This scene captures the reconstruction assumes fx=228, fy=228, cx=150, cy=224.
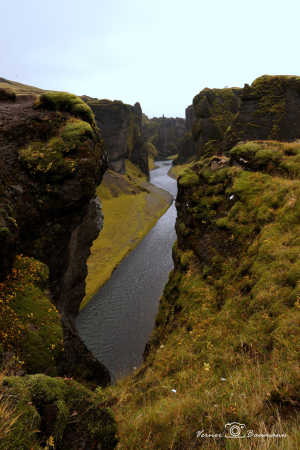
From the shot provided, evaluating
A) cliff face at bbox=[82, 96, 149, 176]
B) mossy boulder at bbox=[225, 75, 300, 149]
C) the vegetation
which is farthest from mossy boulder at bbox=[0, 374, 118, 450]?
cliff face at bbox=[82, 96, 149, 176]

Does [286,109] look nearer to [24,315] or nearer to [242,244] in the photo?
[242,244]

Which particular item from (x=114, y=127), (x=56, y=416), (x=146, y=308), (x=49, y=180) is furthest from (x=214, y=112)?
(x=56, y=416)

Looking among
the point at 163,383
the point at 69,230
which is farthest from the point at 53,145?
the point at 163,383

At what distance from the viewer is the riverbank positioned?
128ft

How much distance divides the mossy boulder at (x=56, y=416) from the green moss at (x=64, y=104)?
17882 millimetres

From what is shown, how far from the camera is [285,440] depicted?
381 cm

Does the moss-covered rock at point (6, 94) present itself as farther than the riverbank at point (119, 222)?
No

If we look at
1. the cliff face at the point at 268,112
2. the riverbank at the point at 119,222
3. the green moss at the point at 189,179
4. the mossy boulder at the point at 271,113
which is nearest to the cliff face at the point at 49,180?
the green moss at the point at 189,179

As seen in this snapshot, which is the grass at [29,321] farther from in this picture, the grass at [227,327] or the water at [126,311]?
the water at [126,311]

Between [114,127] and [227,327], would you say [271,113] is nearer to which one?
[227,327]

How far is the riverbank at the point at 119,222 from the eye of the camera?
3909 centimetres

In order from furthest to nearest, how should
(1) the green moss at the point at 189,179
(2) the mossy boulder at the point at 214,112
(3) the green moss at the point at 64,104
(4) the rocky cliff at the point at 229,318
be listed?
(2) the mossy boulder at the point at 214,112
(1) the green moss at the point at 189,179
(3) the green moss at the point at 64,104
(4) the rocky cliff at the point at 229,318

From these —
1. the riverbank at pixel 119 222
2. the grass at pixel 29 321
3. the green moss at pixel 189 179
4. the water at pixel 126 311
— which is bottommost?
the water at pixel 126 311

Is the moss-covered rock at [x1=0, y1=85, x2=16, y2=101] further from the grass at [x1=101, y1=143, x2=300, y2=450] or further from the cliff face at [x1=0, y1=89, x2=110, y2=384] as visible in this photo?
the grass at [x1=101, y1=143, x2=300, y2=450]
